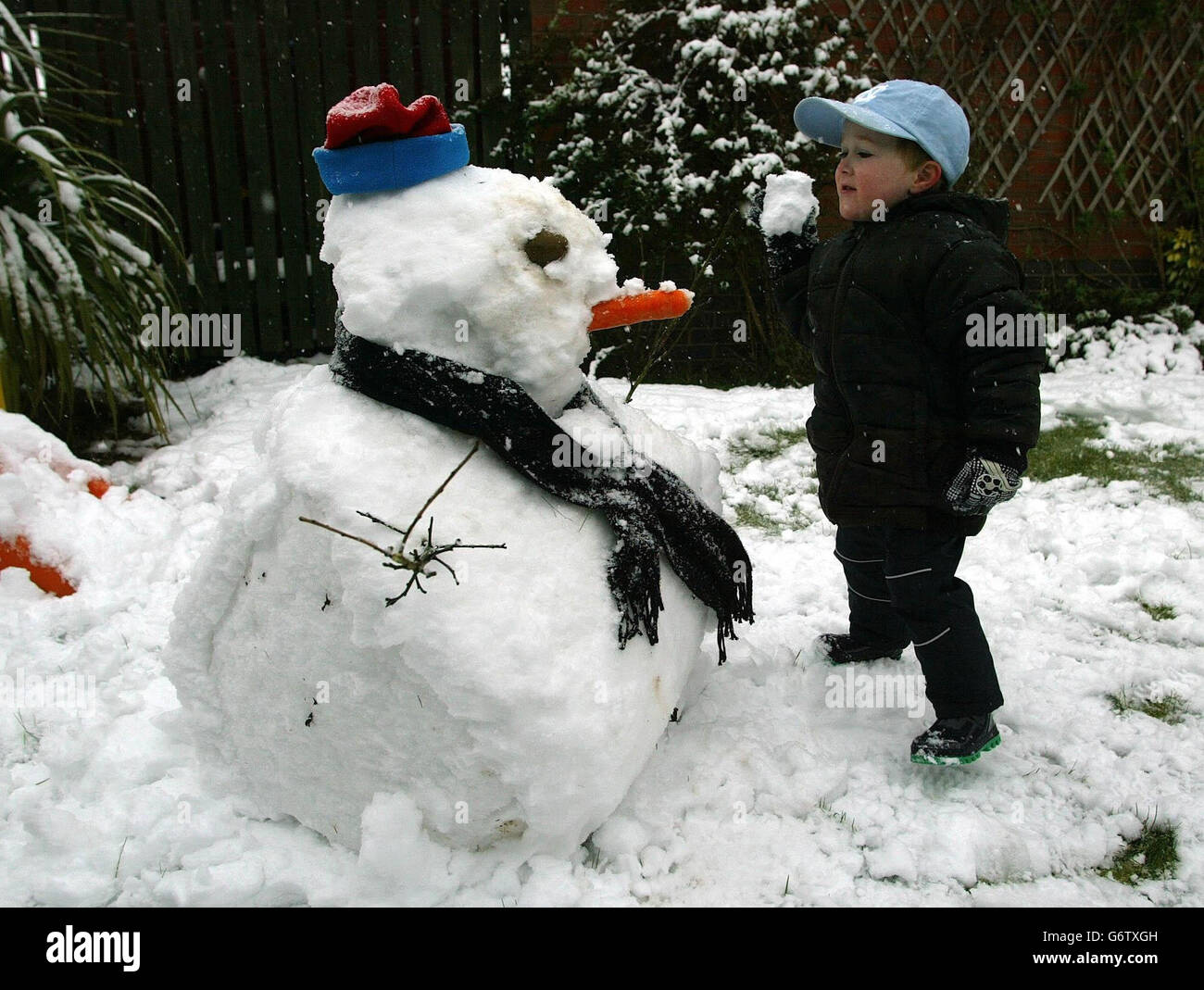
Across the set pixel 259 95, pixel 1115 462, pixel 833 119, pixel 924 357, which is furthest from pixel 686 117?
pixel 924 357

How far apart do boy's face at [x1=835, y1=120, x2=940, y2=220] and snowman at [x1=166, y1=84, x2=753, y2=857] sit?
540 millimetres

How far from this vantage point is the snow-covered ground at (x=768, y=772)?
1.60 meters

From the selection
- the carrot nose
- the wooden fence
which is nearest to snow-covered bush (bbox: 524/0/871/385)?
the wooden fence

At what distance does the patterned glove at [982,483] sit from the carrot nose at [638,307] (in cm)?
61

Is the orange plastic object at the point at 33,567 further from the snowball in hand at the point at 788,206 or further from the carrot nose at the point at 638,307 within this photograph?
the snowball in hand at the point at 788,206

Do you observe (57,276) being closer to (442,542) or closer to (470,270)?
(470,270)

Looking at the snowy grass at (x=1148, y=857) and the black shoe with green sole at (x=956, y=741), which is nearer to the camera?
the snowy grass at (x=1148, y=857)

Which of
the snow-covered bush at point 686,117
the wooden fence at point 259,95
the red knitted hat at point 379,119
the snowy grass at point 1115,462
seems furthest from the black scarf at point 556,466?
the wooden fence at point 259,95

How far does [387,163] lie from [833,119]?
1107 millimetres

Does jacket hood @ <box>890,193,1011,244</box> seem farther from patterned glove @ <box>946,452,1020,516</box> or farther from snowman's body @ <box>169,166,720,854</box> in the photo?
snowman's body @ <box>169,166,720,854</box>

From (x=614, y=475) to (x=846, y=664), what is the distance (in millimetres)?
932

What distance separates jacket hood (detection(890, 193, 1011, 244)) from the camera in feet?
6.20

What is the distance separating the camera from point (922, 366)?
186 cm
